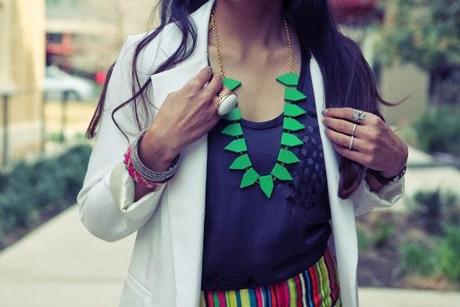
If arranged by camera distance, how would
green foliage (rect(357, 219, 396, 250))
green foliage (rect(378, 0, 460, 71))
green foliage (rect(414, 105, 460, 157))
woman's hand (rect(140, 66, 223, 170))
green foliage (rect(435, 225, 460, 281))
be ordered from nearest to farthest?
woman's hand (rect(140, 66, 223, 170)), green foliage (rect(435, 225, 460, 281)), green foliage (rect(357, 219, 396, 250)), green foliage (rect(378, 0, 460, 71)), green foliage (rect(414, 105, 460, 157))

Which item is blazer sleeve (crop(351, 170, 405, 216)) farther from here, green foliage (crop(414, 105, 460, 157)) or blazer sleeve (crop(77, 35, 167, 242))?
green foliage (crop(414, 105, 460, 157))

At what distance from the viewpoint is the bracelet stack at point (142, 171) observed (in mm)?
1646

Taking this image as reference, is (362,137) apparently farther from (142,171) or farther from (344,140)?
(142,171)

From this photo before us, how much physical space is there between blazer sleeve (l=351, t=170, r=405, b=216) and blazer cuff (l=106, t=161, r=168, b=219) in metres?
0.45

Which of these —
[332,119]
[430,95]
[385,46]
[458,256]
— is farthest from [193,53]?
[430,95]

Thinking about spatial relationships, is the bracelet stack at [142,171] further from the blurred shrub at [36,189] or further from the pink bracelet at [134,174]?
the blurred shrub at [36,189]

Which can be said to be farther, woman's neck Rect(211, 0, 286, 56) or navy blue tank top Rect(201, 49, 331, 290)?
woman's neck Rect(211, 0, 286, 56)

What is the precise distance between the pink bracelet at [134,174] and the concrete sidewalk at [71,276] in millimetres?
3551

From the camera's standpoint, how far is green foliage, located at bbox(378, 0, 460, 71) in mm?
7023

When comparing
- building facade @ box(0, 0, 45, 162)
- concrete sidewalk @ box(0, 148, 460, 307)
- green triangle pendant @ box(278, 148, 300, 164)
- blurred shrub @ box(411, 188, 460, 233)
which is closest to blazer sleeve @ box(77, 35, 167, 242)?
green triangle pendant @ box(278, 148, 300, 164)

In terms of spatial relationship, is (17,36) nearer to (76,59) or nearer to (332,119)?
(332,119)

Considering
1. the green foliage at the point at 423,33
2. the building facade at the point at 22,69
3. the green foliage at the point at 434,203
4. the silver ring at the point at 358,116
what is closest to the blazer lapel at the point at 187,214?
the silver ring at the point at 358,116

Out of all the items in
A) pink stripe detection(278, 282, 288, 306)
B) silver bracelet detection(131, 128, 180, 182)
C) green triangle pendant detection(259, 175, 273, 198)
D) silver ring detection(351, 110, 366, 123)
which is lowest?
pink stripe detection(278, 282, 288, 306)

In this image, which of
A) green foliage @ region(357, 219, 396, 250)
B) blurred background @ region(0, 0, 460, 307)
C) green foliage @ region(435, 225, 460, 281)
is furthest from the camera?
green foliage @ region(357, 219, 396, 250)
